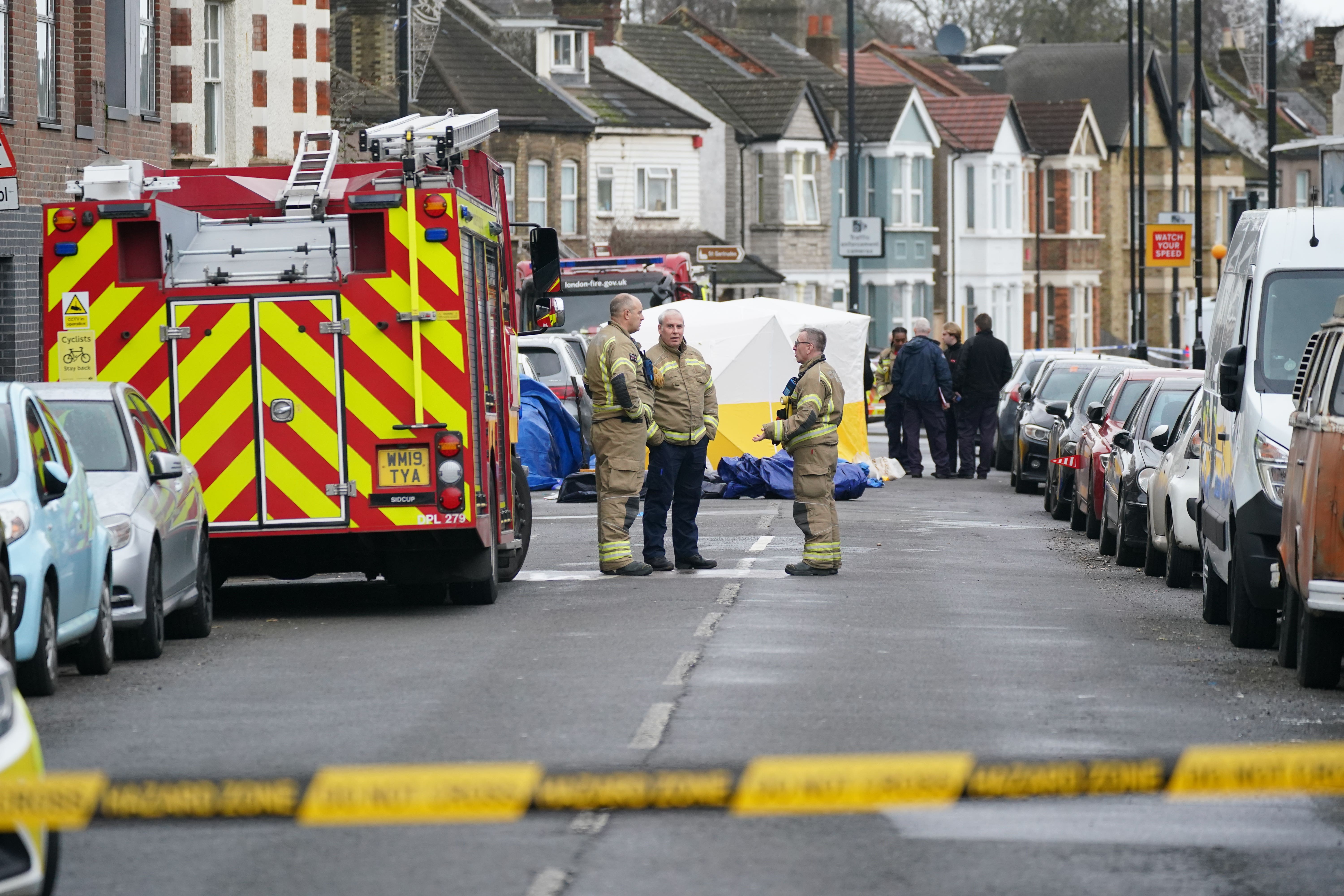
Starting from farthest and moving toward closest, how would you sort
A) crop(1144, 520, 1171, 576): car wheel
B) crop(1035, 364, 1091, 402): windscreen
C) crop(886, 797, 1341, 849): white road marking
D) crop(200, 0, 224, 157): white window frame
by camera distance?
crop(200, 0, 224, 157): white window frame → crop(1035, 364, 1091, 402): windscreen → crop(1144, 520, 1171, 576): car wheel → crop(886, 797, 1341, 849): white road marking

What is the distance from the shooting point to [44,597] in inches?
417

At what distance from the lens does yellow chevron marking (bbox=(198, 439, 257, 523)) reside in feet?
45.9

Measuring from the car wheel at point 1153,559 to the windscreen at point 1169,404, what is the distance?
1675 millimetres

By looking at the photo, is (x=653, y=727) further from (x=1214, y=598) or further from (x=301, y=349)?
(x=1214, y=598)

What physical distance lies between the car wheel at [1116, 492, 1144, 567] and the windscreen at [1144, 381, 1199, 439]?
880 millimetres

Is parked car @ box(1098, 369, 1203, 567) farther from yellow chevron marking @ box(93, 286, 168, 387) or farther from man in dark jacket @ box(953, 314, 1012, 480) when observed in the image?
man in dark jacket @ box(953, 314, 1012, 480)

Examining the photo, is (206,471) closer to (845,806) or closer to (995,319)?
(845,806)

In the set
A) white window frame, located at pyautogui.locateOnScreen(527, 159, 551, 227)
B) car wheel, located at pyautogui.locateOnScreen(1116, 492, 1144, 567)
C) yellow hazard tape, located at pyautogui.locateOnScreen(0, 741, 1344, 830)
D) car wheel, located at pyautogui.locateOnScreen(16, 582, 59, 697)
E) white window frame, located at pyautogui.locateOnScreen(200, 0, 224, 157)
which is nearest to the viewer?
yellow hazard tape, located at pyautogui.locateOnScreen(0, 741, 1344, 830)

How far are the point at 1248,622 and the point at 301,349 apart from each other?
5449 mm

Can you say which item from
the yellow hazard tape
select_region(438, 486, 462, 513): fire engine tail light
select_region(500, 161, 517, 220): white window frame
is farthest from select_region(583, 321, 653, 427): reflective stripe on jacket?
select_region(500, 161, 517, 220): white window frame

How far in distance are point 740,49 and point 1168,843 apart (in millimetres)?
61492

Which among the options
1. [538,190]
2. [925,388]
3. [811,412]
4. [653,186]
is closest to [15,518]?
[811,412]

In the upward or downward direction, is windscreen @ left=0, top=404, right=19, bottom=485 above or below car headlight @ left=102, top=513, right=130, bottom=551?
above

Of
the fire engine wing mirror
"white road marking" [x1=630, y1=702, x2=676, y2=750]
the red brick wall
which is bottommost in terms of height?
"white road marking" [x1=630, y1=702, x2=676, y2=750]
